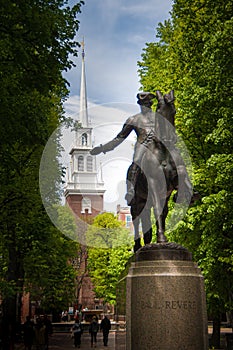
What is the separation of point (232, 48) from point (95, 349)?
15.7 m

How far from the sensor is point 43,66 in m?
15.1

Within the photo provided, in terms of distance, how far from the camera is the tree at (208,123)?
15.9 meters

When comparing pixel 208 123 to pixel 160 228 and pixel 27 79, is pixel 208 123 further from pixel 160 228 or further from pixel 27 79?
pixel 160 228

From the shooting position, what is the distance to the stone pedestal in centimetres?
819

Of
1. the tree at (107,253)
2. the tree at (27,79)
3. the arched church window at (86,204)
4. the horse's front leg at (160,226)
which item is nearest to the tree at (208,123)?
the tree at (27,79)

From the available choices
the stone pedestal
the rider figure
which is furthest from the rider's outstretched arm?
the stone pedestal

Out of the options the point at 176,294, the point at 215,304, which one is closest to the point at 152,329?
the point at 176,294

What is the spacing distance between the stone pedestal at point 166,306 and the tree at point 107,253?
3830 centimetres

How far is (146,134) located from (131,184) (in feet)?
3.52

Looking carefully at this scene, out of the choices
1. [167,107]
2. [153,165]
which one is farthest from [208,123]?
[153,165]

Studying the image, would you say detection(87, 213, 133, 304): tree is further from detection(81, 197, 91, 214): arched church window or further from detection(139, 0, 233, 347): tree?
detection(139, 0, 233, 347): tree

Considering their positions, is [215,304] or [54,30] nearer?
[54,30]

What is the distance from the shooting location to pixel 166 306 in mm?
8258

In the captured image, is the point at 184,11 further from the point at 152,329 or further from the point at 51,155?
the point at 152,329
